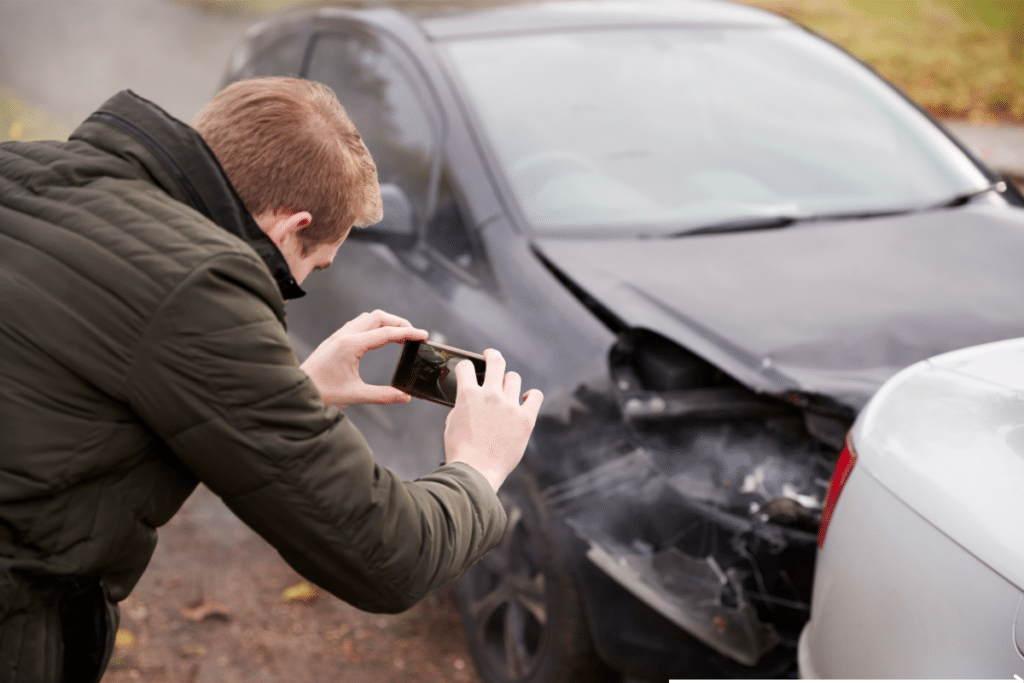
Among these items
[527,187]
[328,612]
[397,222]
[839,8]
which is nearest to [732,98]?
[527,187]

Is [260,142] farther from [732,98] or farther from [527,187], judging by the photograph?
[732,98]

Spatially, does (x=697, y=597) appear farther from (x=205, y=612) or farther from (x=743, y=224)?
(x=205, y=612)

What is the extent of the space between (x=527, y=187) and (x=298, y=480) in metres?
A: 1.77

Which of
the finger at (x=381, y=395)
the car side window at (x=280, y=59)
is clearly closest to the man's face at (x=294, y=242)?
the finger at (x=381, y=395)

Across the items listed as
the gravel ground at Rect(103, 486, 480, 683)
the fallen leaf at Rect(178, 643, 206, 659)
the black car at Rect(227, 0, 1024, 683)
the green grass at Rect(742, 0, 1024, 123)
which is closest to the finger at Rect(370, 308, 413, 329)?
the black car at Rect(227, 0, 1024, 683)

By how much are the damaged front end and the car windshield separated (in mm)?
625

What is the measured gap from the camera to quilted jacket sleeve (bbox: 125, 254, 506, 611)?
1.20 metres

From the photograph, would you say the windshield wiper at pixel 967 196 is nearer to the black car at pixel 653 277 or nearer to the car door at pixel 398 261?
the black car at pixel 653 277

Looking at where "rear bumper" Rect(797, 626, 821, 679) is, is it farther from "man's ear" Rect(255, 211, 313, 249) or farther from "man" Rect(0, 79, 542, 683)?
"man's ear" Rect(255, 211, 313, 249)

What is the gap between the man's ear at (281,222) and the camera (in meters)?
1.44

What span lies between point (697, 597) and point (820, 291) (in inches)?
33.1

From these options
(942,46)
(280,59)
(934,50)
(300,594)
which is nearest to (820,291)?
(300,594)

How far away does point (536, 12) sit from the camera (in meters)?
3.59

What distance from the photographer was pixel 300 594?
317 cm
